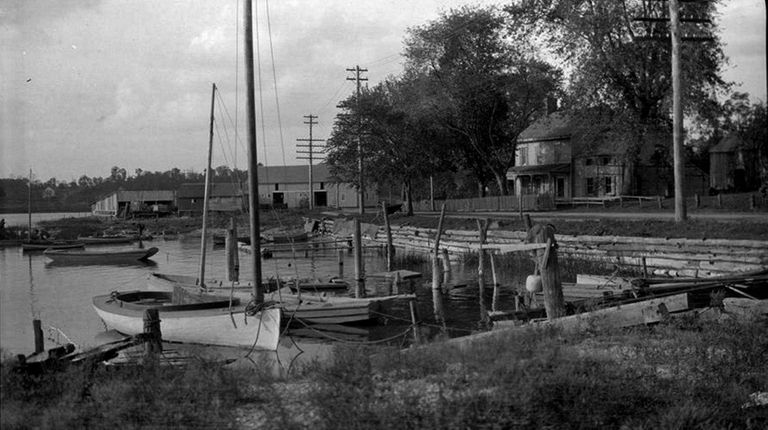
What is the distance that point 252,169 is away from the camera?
61.4ft

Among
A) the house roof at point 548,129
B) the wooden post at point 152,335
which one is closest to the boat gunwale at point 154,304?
the wooden post at point 152,335

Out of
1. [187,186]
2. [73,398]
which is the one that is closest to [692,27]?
[73,398]

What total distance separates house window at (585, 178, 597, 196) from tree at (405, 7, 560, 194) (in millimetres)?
7990

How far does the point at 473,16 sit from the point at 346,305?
146ft

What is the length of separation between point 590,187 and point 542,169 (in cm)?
500

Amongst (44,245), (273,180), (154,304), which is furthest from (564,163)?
(273,180)

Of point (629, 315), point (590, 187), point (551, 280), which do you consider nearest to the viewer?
point (629, 315)

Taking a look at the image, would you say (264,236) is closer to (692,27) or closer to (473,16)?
(473,16)

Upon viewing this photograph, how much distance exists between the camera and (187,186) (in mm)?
113562

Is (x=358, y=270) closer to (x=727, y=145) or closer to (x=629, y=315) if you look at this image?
(x=629, y=315)

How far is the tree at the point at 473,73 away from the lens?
59.4 metres

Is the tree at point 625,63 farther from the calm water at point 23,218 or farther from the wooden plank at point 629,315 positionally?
the calm water at point 23,218

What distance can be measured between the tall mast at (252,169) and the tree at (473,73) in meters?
40.9

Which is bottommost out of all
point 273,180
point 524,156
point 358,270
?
point 358,270
